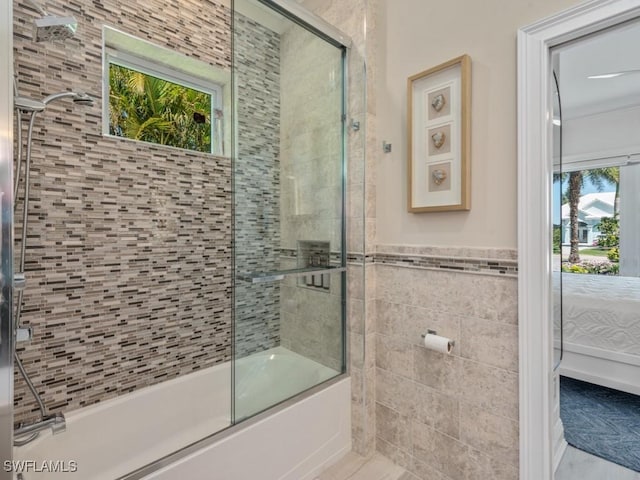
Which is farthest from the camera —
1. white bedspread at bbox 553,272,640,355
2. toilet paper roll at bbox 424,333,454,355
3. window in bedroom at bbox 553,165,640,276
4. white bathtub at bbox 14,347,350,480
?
window in bedroom at bbox 553,165,640,276

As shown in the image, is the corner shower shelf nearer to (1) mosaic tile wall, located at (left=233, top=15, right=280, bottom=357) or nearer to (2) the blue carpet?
(1) mosaic tile wall, located at (left=233, top=15, right=280, bottom=357)

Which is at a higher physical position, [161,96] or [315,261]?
[161,96]

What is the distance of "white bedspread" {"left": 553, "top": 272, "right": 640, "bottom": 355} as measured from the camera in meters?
2.54

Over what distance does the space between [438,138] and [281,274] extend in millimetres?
998

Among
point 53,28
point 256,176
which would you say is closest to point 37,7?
point 53,28

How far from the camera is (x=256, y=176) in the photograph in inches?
65.4

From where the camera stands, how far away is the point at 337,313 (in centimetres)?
194

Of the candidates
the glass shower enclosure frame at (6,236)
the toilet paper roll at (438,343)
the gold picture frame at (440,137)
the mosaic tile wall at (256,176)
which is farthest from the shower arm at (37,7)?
the toilet paper roll at (438,343)

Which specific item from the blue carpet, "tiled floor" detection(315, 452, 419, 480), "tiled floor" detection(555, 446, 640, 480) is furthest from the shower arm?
the blue carpet

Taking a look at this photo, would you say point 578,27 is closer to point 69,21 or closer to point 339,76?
point 339,76

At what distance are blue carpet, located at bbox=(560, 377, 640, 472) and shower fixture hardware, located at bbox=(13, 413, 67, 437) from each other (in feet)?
8.65

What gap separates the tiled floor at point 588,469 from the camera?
173cm

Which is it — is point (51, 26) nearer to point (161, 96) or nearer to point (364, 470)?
point (161, 96)

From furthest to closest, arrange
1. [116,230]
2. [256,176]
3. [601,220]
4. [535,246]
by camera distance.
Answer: [601,220] < [116,230] < [256,176] < [535,246]
